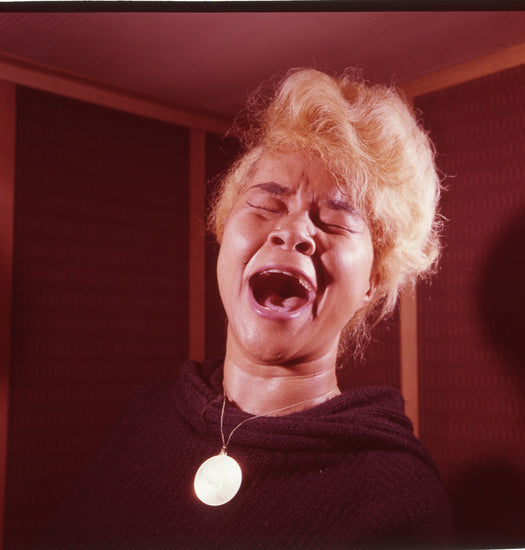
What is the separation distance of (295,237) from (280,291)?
3.5 inches

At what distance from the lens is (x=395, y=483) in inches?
30.3

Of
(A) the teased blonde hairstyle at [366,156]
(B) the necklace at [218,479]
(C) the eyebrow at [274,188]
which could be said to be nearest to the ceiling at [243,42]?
(A) the teased blonde hairstyle at [366,156]

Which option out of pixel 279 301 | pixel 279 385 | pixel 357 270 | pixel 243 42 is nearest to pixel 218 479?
pixel 279 385

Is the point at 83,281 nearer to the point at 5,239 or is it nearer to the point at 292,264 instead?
the point at 5,239

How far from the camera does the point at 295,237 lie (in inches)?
31.8

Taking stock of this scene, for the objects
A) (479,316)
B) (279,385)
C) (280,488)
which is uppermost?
(479,316)

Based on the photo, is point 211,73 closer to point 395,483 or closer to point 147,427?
point 147,427

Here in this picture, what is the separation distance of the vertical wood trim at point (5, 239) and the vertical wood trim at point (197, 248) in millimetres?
296

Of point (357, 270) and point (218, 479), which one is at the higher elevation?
point (357, 270)

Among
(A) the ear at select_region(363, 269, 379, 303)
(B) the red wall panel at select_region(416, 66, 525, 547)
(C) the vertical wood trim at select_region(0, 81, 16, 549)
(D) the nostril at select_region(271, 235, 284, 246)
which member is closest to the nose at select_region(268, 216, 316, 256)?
(D) the nostril at select_region(271, 235, 284, 246)

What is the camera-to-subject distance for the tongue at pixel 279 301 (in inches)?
32.3

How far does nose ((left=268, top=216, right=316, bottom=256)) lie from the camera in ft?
2.64

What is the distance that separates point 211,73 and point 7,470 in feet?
2.45

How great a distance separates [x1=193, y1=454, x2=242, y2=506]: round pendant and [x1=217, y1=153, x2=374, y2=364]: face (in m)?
0.16
